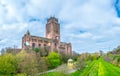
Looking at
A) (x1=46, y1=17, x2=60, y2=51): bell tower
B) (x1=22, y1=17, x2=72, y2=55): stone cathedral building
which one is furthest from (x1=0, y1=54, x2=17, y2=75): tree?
(x1=46, y1=17, x2=60, y2=51): bell tower

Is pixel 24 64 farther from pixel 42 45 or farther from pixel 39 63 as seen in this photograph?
A: pixel 42 45

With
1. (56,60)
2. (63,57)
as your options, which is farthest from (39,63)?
(63,57)

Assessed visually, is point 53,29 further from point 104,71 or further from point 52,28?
point 104,71

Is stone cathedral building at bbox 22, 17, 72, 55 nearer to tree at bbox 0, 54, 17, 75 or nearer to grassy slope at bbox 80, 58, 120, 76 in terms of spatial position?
tree at bbox 0, 54, 17, 75

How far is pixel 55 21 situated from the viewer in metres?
107

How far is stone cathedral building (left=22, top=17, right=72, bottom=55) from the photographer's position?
88562 mm

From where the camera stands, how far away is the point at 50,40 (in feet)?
312

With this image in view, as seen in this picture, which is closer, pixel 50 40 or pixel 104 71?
pixel 104 71

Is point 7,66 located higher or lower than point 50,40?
lower

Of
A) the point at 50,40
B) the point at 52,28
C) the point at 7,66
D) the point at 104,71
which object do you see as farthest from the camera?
the point at 52,28

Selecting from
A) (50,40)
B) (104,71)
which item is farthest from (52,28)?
(104,71)

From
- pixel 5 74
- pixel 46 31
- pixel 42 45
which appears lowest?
pixel 5 74

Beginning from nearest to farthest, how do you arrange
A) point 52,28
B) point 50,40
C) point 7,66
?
point 7,66 < point 50,40 < point 52,28

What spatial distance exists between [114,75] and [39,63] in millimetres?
38245
